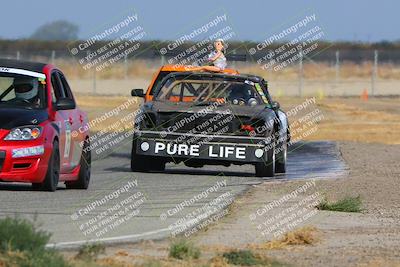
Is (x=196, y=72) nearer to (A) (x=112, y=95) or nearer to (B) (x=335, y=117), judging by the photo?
(B) (x=335, y=117)

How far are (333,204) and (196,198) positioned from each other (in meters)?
1.68

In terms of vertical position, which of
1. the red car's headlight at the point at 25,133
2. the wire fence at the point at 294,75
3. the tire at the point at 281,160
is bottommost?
the wire fence at the point at 294,75

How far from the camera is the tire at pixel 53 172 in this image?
1625 cm

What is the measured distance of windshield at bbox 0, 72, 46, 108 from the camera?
16.6 metres

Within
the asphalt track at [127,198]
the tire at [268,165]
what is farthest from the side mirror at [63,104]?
the tire at [268,165]

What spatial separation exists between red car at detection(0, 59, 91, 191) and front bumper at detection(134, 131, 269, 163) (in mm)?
3082

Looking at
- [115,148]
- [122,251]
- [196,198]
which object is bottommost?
[115,148]

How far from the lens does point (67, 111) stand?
56.7ft

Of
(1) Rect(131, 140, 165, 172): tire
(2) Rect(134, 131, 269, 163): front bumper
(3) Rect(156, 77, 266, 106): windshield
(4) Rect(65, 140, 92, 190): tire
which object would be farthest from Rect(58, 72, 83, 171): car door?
(3) Rect(156, 77, 266, 106): windshield

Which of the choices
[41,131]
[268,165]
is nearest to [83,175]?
[41,131]

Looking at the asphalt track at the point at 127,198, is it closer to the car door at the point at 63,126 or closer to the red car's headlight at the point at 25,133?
the car door at the point at 63,126

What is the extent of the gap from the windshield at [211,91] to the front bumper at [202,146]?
1023 millimetres

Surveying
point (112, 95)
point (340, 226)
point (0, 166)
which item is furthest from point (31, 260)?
point (112, 95)

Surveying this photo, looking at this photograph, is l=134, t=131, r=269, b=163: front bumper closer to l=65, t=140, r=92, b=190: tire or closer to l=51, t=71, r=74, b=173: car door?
l=65, t=140, r=92, b=190: tire
